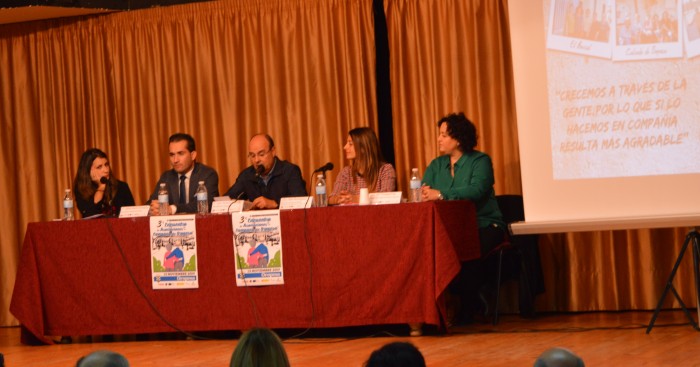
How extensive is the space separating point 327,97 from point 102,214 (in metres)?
2.03

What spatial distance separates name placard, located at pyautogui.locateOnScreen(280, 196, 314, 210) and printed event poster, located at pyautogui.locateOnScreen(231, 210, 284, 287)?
10 cm

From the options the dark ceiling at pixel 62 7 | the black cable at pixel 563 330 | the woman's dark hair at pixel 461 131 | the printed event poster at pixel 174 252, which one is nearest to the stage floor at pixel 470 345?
the black cable at pixel 563 330

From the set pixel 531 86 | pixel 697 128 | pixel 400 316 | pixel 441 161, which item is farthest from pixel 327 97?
pixel 697 128

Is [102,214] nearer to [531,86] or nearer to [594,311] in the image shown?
[531,86]

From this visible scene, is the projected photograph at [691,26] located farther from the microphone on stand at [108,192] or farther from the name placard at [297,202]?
the microphone on stand at [108,192]

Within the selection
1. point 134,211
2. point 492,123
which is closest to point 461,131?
point 492,123

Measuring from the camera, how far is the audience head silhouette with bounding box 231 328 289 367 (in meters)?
1.88

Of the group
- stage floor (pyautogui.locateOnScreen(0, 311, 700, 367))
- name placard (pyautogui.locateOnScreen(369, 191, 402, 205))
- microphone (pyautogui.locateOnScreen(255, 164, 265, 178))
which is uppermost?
microphone (pyautogui.locateOnScreen(255, 164, 265, 178))

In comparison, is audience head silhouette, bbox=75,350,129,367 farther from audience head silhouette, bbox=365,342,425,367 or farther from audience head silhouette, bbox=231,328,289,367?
audience head silhouette, bbox=365,342,425,367

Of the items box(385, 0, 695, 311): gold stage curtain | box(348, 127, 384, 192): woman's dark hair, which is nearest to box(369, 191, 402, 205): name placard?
box(348, 127, 384, 192): woman's dark hair

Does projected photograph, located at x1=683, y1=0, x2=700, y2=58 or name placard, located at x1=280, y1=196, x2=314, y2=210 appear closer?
projected photograph, located at x1=683, y1=0, x2=700, y2=58

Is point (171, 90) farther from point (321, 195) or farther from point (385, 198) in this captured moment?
point (385, 198)

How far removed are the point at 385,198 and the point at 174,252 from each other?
4.34 ft

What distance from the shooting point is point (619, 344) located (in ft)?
15.7
